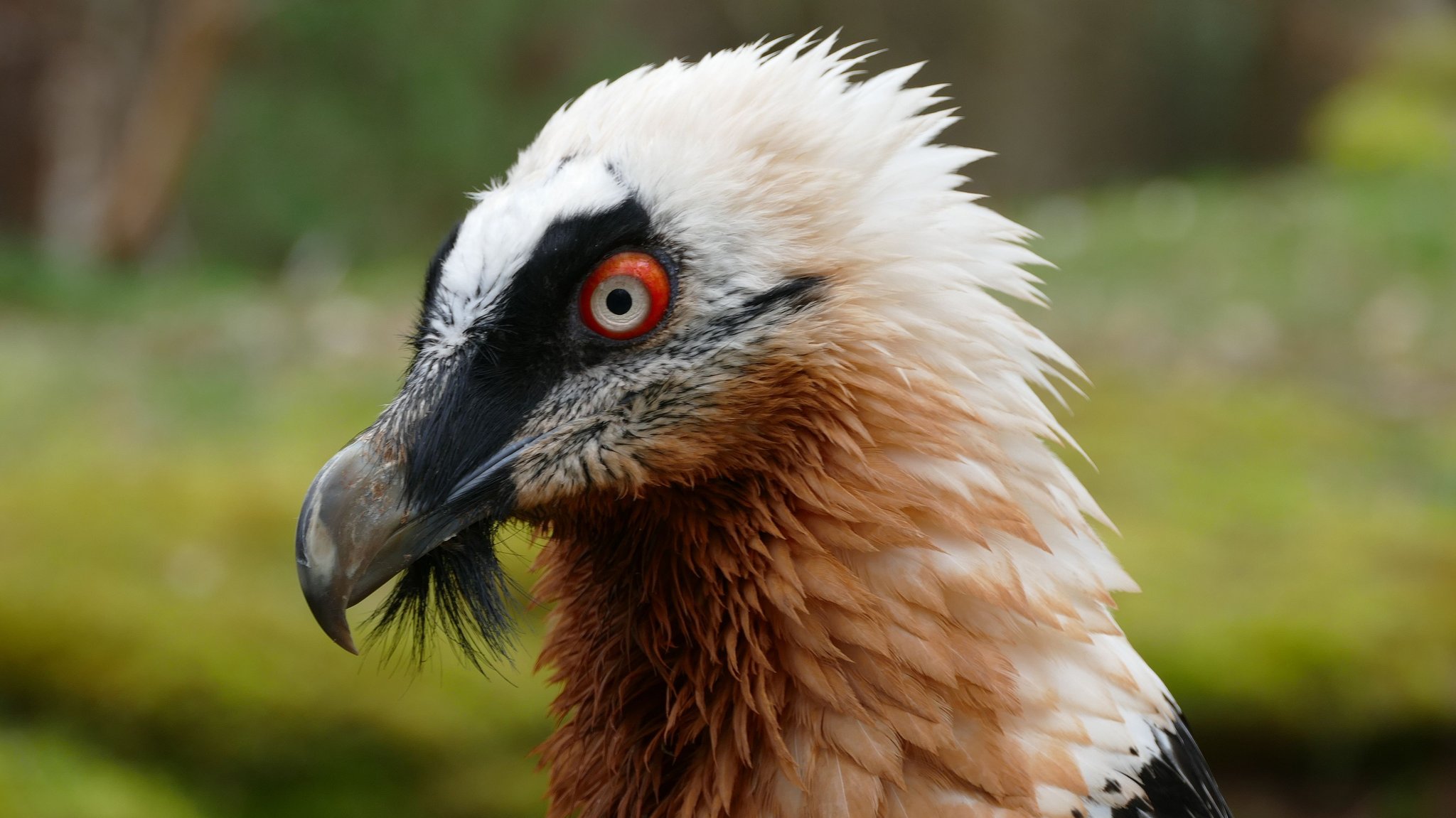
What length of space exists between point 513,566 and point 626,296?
120 inches

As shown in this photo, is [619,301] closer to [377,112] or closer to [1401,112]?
[377,112]

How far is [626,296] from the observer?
88.4 inches

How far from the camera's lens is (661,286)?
7.39 feet

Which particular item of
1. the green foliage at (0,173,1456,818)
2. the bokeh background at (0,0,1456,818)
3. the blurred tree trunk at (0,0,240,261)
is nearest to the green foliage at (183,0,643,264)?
the bokeh background at (0,0,1456,818)

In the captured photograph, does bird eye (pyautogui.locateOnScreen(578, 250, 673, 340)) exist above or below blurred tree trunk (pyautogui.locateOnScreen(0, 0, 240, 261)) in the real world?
below

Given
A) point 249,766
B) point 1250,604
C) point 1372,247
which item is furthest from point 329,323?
point 1372,247

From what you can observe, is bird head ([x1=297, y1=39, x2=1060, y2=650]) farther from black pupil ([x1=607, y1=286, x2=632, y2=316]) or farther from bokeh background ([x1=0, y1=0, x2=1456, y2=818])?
bokeh background ([x1=0, y1=0, x2=1456, y2=818])

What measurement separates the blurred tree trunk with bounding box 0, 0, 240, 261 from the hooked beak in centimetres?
1075

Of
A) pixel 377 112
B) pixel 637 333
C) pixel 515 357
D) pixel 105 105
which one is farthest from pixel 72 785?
pixel 377 112

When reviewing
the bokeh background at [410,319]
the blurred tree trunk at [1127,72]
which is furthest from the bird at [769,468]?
the blurred tree trunk at [1127,72]

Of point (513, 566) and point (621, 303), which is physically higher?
point (621, 303)

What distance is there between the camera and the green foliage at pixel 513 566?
200 inches

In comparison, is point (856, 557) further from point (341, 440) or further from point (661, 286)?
point (341, 440)

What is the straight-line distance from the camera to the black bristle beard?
2.43 meters
